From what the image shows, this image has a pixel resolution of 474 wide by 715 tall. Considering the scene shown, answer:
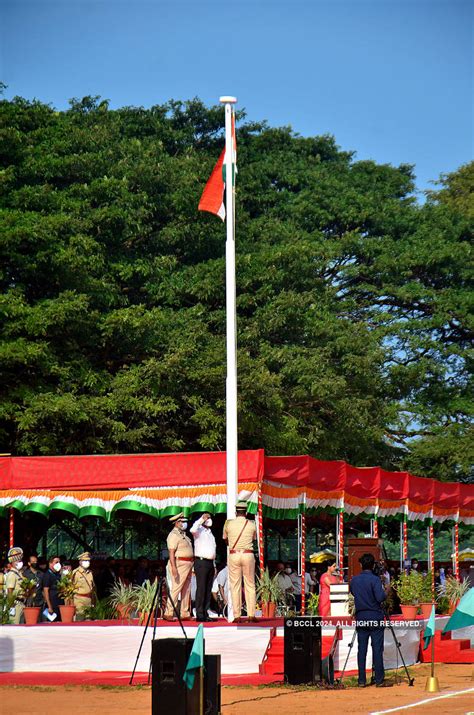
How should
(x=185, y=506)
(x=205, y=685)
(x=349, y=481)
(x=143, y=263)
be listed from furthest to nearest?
(x=143, y=263)
(x=349, y=481)
(x=185, y=506)
(x=205, y=685)

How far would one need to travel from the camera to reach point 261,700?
14.8 meters

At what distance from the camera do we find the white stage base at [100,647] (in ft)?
58.4

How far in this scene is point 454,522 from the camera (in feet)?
107

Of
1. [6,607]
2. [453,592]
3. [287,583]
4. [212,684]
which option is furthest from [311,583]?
[212,684]

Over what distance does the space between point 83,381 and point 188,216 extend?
31.9ft

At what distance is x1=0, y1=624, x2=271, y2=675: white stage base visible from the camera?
17.8 m

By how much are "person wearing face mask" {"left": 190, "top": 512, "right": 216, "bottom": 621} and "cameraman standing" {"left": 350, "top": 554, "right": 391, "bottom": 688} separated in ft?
11.0

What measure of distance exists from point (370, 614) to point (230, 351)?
5.45 meters

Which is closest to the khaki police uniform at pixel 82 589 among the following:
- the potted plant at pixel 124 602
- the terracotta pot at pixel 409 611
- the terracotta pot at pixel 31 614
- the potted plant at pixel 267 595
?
the potted plant at pixel 124 602

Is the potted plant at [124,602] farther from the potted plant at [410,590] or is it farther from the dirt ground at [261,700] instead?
the potted plant at [410,590]

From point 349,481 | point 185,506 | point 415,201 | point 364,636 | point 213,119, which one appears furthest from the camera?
point 415,201

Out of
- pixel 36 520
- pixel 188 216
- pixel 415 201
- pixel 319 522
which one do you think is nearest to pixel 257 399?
pixel 319 522

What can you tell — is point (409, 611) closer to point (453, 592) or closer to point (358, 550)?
point (358, 550)

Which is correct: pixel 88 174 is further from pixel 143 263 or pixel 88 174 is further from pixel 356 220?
pixel 356 220
